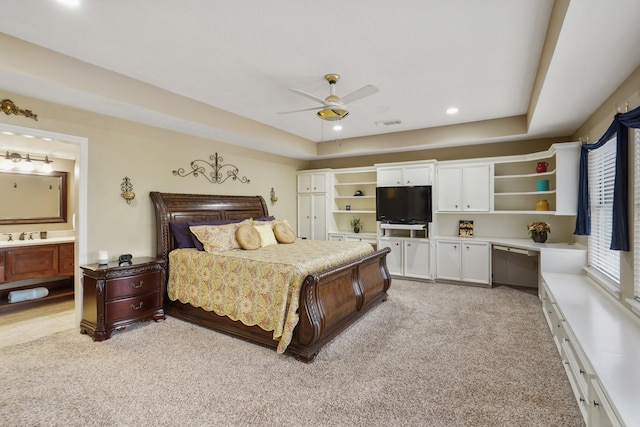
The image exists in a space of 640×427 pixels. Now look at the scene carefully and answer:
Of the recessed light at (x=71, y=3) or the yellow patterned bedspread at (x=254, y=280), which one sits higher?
the recessed light at (x=71, y=3)

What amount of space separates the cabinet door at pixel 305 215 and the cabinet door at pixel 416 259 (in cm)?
213

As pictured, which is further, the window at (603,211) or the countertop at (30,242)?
the countertop at (30,242)

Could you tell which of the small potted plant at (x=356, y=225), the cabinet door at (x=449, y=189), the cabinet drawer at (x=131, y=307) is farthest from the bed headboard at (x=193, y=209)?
the cabinet door at (x=449, y=189)

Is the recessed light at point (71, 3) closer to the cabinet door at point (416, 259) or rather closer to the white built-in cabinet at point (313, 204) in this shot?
the white built-in cabinet at point (313, 204)

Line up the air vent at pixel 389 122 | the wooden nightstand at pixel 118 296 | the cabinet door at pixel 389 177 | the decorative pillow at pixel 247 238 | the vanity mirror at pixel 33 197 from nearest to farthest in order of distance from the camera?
the wooden nightstand at pixel 118 296, the decorative pillow at pixel 247 238, the vanity mirror at pixel 33 197, the air vent at pixel 389 122, the cabinet door at pixel 389 177

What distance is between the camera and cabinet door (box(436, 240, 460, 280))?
554 centimetres

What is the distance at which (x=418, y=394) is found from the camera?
235 cm

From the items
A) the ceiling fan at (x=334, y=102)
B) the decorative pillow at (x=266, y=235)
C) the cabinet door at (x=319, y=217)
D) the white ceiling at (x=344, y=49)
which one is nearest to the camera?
the white ceiling at (x=344, y=49)

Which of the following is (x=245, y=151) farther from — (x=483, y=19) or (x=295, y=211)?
(x=483, y=19)

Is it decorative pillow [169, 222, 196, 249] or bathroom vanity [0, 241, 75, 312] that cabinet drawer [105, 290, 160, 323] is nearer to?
decorative pillow [169, 222, 196, 249]

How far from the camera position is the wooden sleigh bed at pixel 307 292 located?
2.94 meters

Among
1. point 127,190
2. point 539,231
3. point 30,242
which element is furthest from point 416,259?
point 30,242

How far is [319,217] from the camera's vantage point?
6844 millimetres

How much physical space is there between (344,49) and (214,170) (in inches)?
126
